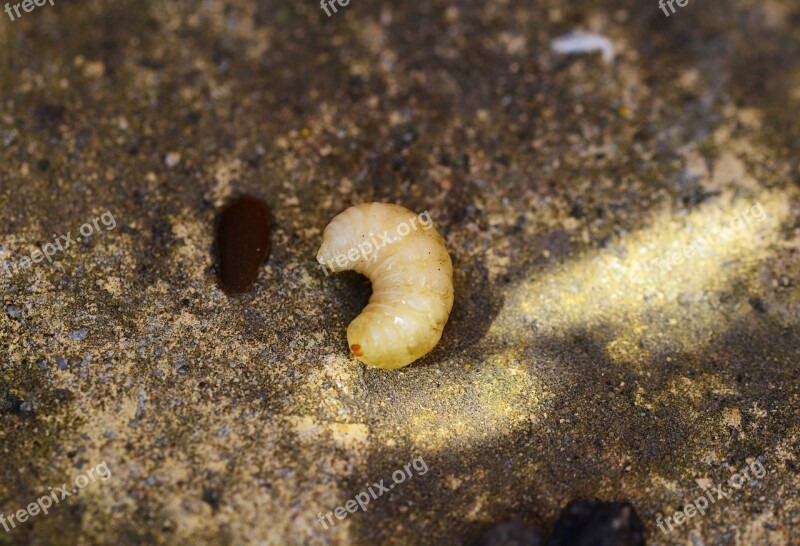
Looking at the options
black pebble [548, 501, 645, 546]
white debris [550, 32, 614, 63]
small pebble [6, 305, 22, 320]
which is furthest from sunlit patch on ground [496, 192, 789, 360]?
small pebble [6, 305, 22, 320]

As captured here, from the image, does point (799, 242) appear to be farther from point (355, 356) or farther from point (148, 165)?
point (148, 165)

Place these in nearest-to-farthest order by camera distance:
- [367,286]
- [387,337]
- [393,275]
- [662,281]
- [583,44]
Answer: [387,337], [393,275], [367,286], [662,281], [583,44]

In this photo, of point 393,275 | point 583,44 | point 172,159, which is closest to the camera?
point 393,275

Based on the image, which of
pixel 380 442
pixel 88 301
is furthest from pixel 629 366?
pixel 88 301

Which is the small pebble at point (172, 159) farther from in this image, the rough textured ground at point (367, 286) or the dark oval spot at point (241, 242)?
the dark oval spot at point (241, 242)

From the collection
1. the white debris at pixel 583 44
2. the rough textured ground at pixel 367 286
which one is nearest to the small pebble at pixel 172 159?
the rough textured ground at pixel 367 286

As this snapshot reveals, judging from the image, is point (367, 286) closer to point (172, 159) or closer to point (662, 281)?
point (172, 159)

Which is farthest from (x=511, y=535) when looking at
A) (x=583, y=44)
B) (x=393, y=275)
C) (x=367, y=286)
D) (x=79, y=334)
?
(x=583, y=44)
